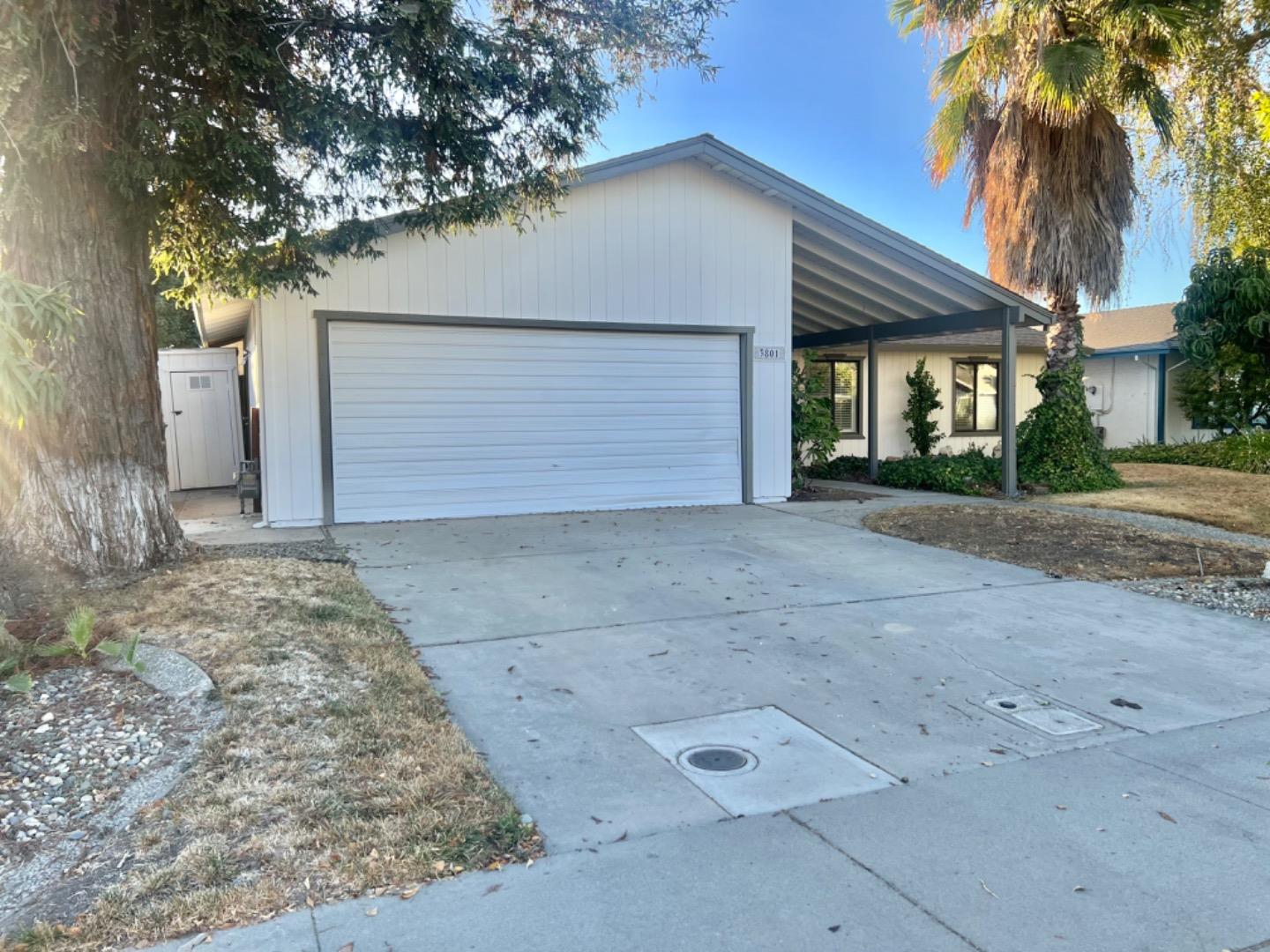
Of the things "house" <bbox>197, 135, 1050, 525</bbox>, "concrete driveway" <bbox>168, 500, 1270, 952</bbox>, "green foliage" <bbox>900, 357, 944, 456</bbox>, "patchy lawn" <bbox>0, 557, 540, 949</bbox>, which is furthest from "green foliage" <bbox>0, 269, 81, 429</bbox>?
"green foliage" <bbox>900, 357, 944, 456</bbox>

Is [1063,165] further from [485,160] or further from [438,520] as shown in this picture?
[438,520]

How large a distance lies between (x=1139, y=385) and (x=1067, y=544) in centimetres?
1488

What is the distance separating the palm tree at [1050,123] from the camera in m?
11.4

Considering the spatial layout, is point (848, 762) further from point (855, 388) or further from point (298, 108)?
point (855, 388)

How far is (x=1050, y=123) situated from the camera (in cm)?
1222

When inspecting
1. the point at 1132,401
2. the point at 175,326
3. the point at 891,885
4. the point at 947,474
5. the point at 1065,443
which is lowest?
the point at 891,885

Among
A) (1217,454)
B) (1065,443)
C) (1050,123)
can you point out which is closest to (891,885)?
(1065,443)

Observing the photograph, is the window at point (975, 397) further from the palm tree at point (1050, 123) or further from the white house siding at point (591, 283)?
the white house siding at point (591, 283)

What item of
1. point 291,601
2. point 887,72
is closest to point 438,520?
point 291,601

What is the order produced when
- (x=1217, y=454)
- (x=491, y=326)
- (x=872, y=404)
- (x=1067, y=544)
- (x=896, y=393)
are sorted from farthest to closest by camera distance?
(x=896, y=393), (x=1217, y=454), (x=872, y=404), (x=491, y=326), (x=1067, y=544)

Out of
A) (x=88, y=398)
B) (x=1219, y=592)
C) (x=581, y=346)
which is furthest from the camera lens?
(x=581, y=346)

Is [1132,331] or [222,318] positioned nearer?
[222,318]

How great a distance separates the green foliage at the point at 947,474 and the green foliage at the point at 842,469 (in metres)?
1.16

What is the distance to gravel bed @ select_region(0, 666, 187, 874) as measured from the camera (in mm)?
3123
